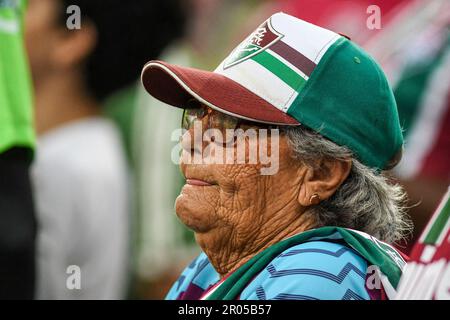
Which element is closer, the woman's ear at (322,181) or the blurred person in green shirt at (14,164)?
the woman's ear at (322,181)

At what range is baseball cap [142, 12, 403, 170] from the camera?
329 centimetres

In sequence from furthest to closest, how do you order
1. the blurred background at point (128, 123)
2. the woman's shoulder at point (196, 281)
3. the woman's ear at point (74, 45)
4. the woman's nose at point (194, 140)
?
the woman's ear at point (74, 45), the blurred background at point (128, 123), the woman's shoulder at point (196, 281), the woman's nose at point (194, 140)

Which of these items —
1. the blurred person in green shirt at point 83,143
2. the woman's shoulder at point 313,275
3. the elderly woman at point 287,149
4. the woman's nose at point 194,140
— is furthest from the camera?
the blurred person in green shirt at point 83,143

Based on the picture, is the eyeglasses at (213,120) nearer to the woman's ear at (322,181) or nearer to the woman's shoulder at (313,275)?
the woman's ear at (322,181)

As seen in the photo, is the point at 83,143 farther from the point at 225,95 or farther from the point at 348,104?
the point at 348,104

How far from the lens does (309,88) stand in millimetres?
3289

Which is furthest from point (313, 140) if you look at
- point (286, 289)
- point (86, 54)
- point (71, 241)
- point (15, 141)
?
point (86, 54)

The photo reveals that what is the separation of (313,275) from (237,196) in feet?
1.31

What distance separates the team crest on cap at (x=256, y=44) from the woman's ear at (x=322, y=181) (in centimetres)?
35

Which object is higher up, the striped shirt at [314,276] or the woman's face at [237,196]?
the woman's face at [237,196]

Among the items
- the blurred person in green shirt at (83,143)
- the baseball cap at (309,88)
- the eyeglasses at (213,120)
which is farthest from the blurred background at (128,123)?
the baseball cap at (309,88)

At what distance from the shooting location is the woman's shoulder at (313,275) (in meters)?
3.03
